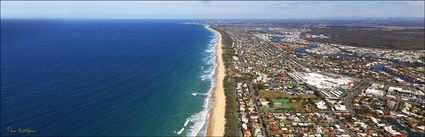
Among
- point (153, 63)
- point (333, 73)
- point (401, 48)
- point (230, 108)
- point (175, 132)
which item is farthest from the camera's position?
point (401, 48)

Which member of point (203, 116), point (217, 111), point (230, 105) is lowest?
point (203, 116)

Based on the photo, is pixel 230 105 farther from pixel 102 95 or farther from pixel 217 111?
pixel 102 95

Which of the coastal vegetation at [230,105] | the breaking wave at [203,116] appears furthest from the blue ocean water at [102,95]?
the coastal vegetation at [230,105]

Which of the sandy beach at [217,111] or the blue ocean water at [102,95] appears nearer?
the blue ocean water at [102,95]

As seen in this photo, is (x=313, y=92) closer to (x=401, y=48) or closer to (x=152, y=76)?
(x=152, y=76)

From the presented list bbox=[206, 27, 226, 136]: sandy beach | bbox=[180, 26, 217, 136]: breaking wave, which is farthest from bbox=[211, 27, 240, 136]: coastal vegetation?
bbox=[180, 26, 217, 136]: breaking wave

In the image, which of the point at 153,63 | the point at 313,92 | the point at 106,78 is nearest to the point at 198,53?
the point at 153,63

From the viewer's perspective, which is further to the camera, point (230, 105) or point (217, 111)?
point (230, 105)

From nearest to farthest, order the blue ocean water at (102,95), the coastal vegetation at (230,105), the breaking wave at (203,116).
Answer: the blue ocean water at (102,95)
the coastal vegetation at (230,105)
the breaking wave at (203,116)

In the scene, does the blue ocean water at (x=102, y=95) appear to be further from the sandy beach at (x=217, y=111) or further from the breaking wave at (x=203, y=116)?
the sandy beach at (x=217, y=111)

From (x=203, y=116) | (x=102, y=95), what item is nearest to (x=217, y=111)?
(x=203, y=116)

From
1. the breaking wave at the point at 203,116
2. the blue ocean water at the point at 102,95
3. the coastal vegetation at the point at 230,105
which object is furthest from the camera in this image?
the breaking wave at the point at 203,116
